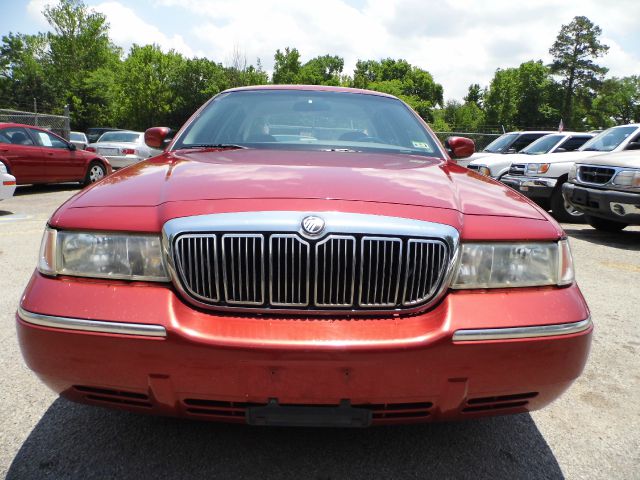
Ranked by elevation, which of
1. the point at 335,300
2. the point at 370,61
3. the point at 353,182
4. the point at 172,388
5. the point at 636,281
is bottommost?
the point at 636,281

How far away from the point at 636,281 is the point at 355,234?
460cm

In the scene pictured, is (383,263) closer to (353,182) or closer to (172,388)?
(353,182)

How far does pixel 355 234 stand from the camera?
1761 millimetres

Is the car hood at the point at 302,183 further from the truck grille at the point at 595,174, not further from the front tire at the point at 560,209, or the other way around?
the front tire at the point at 560,209

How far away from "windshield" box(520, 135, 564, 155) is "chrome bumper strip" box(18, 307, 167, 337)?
11.0m

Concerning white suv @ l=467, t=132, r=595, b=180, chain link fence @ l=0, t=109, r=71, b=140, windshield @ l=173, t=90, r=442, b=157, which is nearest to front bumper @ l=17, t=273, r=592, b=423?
Answer: windshield @ l=173, t=90, r=442, b=157

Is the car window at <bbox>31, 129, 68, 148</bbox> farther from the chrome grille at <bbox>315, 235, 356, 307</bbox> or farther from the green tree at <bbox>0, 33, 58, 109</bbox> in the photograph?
the green tree at <bbox>0, 33, 58, 109</bbox>

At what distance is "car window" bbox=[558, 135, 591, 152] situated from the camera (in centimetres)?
1126

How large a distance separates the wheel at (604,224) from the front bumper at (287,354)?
748cm

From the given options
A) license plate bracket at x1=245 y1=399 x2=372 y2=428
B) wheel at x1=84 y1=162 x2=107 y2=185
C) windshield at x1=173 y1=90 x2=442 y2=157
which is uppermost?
windshield at x1=173 y1=90 x2=442 y2=157

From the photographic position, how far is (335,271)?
5.83 feet

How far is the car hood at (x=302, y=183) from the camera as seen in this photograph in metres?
1.94

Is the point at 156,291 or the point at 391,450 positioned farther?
the point at 391,450

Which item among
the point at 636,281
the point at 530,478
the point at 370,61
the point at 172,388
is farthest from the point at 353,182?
the point at 370,61
